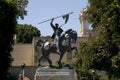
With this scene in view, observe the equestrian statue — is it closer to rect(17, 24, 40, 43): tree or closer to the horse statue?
the horse statue

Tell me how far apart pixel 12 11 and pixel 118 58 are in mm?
8488

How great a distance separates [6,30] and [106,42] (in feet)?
24.8

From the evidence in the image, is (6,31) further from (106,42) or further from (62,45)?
(62,45)

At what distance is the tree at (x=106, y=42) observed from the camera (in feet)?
132

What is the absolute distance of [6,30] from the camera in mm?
39562

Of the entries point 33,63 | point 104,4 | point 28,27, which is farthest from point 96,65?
point 28,27

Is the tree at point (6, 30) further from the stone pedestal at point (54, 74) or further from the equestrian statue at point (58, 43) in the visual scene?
the stone pedestal at point (54, 74)

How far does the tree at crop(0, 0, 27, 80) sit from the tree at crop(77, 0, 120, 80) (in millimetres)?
6186

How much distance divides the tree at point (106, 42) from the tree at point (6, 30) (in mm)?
6186

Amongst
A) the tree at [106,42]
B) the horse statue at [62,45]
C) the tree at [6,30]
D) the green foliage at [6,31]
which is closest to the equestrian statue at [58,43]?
the horse statue at [62,45]

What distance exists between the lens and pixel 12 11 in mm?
39562

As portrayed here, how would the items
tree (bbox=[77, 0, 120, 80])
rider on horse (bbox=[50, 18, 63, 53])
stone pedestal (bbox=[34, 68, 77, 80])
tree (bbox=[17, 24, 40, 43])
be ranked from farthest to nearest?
tree (bbox=[17, 24, 40, 43])
tree (bbox=[77, 0, 120, 80])
rider on horse (bbox=[50, 18, 63, 53])
stone pedestal (bbox=[34, 68, 77, 80])

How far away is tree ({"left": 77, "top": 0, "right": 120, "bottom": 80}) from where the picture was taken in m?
40.3

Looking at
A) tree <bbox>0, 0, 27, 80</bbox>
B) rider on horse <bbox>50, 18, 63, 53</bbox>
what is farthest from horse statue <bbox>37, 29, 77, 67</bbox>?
tree <bbox>0, 0, 27, 80</bbox>
